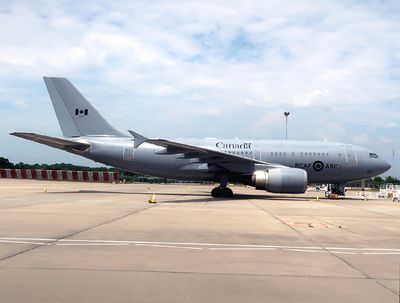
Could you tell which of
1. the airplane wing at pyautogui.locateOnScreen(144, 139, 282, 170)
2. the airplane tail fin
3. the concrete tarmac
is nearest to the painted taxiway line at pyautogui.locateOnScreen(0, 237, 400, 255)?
the concrete tarmac

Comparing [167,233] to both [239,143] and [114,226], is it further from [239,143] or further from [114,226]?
[239,143]

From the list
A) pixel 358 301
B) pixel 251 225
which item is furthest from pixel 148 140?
pixel 358 301

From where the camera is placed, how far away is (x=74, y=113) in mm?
26500

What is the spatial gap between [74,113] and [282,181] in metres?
13.1

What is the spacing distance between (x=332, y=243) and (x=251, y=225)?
2984 mm

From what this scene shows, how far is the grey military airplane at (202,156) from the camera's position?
24328 mm

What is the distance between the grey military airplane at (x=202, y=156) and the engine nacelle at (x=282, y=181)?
699mm

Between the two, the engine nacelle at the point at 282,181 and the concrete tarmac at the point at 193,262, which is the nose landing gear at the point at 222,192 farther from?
the concrete tarmac at the point at 193,262

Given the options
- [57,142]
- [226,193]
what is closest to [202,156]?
[226,193]

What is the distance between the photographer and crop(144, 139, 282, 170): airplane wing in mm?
21781

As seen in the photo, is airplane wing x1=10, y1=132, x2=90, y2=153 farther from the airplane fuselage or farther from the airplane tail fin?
the airplane tail fin

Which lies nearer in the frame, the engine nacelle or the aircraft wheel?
the engine nacelle

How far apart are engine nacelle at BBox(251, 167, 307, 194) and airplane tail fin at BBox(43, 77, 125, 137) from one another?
10.0 meters

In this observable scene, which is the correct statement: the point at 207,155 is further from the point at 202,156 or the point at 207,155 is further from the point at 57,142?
the point at 57,142
